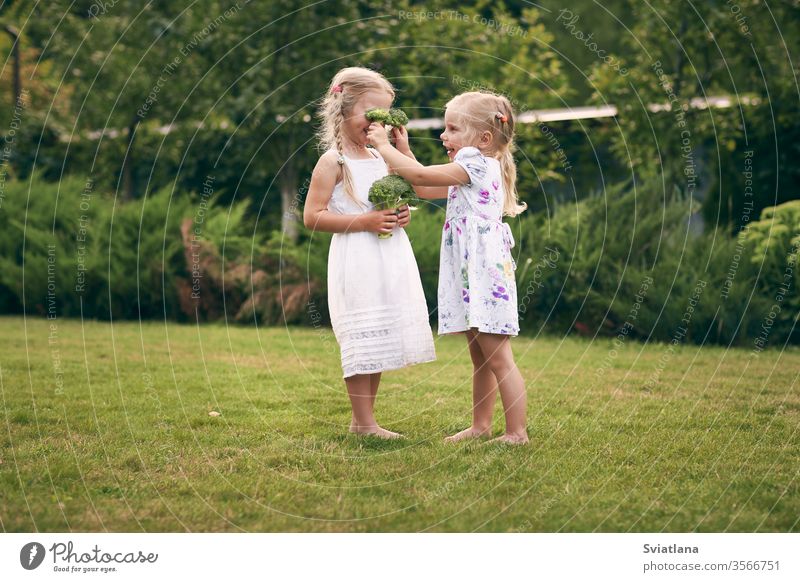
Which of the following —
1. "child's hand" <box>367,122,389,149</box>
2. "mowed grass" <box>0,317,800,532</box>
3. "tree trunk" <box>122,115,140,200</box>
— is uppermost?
"tree trunk" <box>122,115,140,200</box>

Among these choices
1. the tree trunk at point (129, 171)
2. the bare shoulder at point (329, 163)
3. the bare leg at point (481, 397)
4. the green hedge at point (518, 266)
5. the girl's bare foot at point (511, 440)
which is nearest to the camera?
the girl's bare foot at point (511, 440)

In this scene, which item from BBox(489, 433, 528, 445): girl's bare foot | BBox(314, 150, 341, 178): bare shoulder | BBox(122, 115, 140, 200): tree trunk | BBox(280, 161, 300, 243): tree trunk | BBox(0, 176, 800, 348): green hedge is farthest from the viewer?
BBox(122, 115, 140, 200): tree trunk

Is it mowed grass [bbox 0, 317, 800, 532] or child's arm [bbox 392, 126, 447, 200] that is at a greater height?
child's arm [bbox 392, 126, 447, 200]

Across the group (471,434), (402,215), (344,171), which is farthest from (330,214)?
(471,434)

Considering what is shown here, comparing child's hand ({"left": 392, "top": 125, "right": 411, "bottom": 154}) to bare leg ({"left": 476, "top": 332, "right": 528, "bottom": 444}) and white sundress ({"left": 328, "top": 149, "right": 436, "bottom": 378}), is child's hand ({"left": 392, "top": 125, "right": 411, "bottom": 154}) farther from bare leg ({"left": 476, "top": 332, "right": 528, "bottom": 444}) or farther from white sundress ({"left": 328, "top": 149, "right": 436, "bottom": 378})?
bare leg ({"left": 476, "top": 332, "right": 528, "bottom": 444})

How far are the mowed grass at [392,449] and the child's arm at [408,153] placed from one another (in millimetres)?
1470

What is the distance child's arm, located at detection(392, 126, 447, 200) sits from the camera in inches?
209

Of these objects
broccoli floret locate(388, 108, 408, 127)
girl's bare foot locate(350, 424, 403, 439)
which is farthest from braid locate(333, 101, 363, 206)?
girl's bare foot locate(350, 424, 403, 439)

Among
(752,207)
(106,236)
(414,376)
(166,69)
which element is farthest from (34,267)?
(752,207)

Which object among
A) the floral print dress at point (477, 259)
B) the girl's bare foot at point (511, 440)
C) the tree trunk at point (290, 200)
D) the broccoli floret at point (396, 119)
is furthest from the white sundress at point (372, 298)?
the tree trunk at point (290, 200)

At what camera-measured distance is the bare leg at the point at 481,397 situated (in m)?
5.35

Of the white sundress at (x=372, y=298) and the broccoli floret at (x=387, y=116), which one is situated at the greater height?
→ the broccoli floret at (x=387, y=116)

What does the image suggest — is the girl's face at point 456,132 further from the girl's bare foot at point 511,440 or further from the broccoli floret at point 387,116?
the girl's bare foot at point 511,440

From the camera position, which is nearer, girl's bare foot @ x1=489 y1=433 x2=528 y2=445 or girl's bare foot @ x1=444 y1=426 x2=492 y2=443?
girl's bare foot @ x1=489 y1=433 x2=528 y2=445
